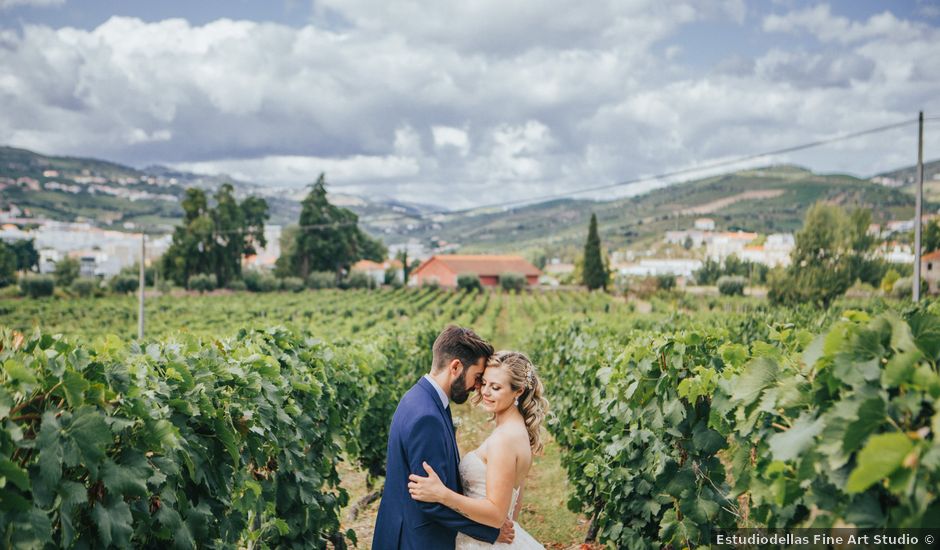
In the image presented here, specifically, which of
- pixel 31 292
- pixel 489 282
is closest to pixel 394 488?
pixel 31 292

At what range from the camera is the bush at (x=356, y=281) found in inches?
3054

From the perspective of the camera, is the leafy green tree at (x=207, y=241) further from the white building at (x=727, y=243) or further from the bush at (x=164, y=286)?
the white building at (x=727, y=243)

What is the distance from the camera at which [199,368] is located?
13.3 ft

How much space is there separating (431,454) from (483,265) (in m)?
108

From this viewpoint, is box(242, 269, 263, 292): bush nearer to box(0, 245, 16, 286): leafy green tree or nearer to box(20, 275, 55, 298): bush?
box(20, 275, 55, 298): bush

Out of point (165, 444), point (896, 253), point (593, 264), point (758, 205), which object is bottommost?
point (593, 264)

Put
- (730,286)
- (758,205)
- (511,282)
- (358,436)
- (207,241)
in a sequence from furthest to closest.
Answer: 1. (758,205)
2. (511,282)
3. (207,241)
4. (730,286)
5. (358,436)

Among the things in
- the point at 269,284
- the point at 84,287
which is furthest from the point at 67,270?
the point at 269,284

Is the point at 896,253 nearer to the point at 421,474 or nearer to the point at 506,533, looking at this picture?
the point at 506,533

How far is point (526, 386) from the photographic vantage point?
134 inches

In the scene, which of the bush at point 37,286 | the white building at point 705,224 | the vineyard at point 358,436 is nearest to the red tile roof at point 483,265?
the white building at point 705,224

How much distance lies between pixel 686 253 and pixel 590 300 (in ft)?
241

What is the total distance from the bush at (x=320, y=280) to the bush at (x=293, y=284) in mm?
1391

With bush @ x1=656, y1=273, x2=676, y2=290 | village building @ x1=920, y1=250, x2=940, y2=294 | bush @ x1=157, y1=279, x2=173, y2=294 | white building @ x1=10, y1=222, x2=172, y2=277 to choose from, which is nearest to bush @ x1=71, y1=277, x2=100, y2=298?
bush @ x1=157, y1=279, x2=173, y2=294
